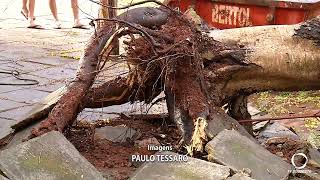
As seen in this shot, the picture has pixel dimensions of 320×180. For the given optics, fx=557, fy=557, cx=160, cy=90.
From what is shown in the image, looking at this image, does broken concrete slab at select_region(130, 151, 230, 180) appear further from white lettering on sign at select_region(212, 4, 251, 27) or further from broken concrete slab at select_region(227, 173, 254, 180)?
Answer: white lettering on sign at select_region(212, 4, 251, 27)

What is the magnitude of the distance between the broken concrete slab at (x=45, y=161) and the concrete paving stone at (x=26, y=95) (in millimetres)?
2484

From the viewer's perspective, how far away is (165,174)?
3320 mm

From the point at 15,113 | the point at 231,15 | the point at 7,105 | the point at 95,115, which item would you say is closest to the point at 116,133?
the point at 95,115

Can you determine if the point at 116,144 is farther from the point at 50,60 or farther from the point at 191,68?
the point at 50,60

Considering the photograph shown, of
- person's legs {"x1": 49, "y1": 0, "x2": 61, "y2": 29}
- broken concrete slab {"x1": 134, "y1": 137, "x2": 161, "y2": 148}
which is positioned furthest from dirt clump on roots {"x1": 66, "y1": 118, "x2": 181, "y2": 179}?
person's legs {"x1": 49, "y1": 0, "x2": 61, "y2": 29}

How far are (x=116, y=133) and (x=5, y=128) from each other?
3.50 ft

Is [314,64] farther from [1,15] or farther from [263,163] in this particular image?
[1,15]

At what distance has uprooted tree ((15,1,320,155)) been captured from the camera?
12.7ft

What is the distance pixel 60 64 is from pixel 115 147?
4.32 m

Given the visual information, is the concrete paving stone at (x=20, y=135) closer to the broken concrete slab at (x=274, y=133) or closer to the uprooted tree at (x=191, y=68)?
→ the uprooted tree at (x=191, y=68)

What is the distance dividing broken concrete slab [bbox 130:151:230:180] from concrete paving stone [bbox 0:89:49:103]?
108 inches

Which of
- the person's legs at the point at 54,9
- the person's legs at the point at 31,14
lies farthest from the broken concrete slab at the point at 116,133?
the person's legs at the point at 54,9

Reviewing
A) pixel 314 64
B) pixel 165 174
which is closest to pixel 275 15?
pixel 314 64

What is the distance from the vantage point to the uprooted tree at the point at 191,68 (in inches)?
153
